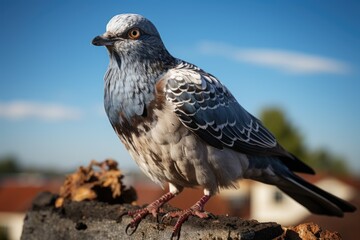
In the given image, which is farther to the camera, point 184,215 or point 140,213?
point 140,213

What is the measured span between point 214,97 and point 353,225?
7.01 m

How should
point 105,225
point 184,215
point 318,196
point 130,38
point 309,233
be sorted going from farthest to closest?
point 318,196
point 105,225
point 130,38
point 184,215
point 309,233

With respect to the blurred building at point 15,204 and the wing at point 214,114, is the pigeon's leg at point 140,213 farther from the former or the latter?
the blurred building at point 15,204

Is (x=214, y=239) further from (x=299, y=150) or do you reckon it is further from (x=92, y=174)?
(x=299, y=150)

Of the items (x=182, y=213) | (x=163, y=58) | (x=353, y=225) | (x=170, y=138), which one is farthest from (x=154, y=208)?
(x=353, y=225)

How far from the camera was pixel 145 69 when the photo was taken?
15.7 feet

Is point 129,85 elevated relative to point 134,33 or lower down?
lower down

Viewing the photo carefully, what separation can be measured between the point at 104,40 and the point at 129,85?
0.45 meters

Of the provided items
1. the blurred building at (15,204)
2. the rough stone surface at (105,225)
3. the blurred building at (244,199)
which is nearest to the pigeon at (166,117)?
the rough stone surface at (105,225)

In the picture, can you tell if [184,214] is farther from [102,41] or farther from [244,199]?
[244,199]

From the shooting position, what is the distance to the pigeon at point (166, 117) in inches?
181

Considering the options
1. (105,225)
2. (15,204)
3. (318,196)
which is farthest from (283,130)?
(105,225)

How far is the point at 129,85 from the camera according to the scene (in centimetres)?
469

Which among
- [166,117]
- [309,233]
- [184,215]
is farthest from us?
[166,117]
